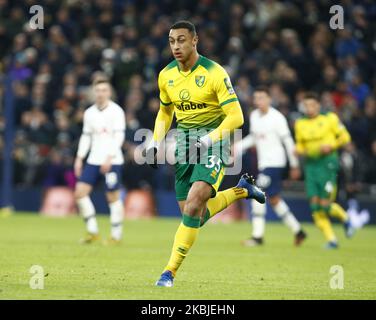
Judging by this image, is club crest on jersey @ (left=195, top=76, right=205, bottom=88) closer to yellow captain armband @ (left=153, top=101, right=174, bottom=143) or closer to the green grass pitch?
yellow captain armband @ (left=153, top=101, right=174, bottom=143)

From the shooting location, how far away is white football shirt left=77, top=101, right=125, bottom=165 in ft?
50.8

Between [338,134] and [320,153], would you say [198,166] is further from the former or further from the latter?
[338,134]

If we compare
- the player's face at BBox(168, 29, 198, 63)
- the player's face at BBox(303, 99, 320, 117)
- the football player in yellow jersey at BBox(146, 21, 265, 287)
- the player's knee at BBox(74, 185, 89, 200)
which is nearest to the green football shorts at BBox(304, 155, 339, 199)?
the player's face at BBox(303, 99, 320, 117)

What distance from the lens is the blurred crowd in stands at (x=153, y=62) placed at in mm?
22547

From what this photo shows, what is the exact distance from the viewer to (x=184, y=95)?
396 inches

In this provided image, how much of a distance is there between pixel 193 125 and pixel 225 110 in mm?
473

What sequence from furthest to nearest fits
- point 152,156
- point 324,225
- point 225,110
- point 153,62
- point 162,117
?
point 153,62, point 324,225, point 162,117, point 152,156, point 225,110

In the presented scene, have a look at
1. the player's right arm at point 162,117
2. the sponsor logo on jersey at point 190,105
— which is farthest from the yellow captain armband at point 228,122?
the player's right arm at point 162,117

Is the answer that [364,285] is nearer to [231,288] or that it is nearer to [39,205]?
[231,288]

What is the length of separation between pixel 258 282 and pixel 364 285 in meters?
1.12

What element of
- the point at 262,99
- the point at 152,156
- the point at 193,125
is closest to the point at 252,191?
the point at 193,125

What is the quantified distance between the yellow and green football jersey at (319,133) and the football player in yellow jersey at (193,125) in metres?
6.11

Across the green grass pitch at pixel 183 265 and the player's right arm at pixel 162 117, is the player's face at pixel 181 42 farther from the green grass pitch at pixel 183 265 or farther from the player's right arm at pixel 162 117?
the green grass pitch at pixel 183 265
